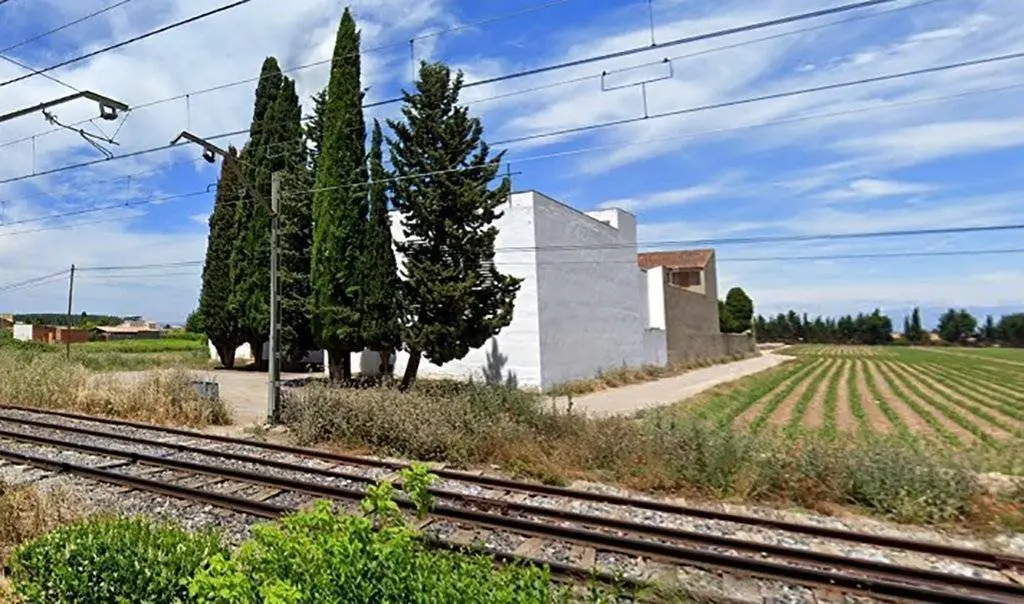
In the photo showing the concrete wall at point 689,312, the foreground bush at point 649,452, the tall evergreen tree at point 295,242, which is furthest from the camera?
the concrete wall at point 689,312

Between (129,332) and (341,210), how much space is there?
87.6 meters

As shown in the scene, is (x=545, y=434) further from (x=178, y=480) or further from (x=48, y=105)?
(x=48, y=105)

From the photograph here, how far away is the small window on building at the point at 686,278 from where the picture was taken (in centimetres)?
5331

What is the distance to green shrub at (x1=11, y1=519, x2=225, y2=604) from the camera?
345 cm

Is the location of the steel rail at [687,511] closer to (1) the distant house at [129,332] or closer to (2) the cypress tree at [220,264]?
(2) the cypress tree at [220,264]

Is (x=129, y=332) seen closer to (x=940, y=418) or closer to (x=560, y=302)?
(x=560, y=302)

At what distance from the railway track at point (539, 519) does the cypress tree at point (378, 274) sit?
256 inches

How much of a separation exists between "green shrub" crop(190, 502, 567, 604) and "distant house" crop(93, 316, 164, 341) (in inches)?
3216

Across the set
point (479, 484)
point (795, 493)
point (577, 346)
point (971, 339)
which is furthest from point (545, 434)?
point (971, 339)

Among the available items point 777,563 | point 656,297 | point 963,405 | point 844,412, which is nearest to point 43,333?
point 656,297

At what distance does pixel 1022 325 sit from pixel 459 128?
118 metres

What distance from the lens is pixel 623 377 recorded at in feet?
90.8

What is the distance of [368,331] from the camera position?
17516 mm

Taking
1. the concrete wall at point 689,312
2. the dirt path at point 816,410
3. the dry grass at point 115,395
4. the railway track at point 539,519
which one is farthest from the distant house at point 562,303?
the railway track at point 539,519
